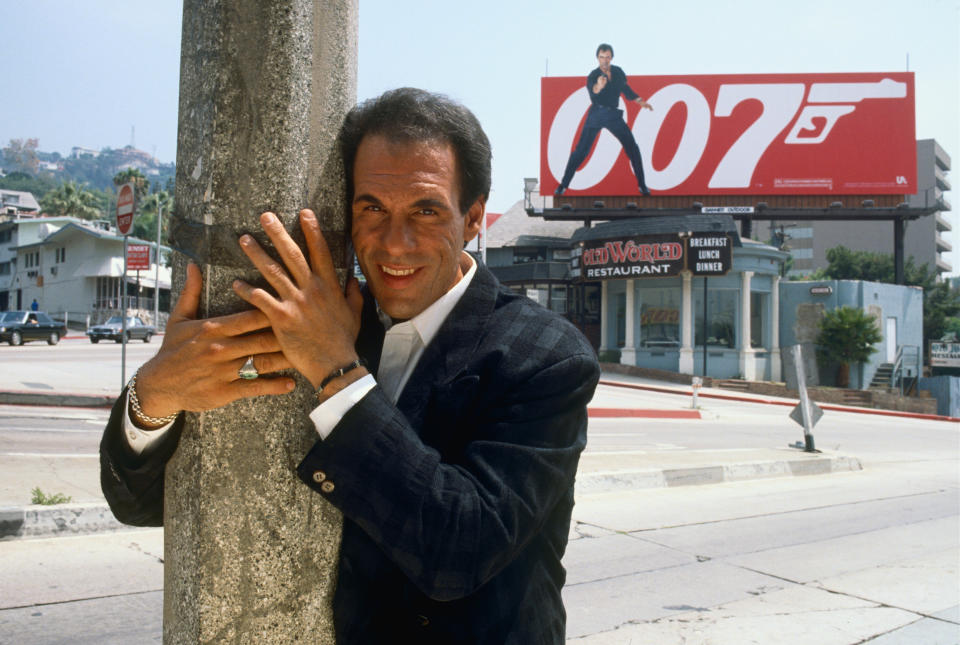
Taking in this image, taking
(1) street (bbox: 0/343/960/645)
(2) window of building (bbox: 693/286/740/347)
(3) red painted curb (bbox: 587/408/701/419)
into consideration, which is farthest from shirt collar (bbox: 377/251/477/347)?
(2) window of building (bbox: 693/286/740/347)

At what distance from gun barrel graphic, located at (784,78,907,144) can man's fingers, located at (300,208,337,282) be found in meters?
42.7

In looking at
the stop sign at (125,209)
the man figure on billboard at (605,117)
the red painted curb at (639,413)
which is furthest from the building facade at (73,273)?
the red painted curb at (639,413)

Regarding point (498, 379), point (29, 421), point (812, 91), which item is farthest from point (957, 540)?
point (812, 91)

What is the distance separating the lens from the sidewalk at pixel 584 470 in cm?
591

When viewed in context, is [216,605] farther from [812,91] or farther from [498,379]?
[812,91]

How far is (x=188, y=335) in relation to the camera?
1.30 m

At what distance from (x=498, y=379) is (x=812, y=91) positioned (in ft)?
144

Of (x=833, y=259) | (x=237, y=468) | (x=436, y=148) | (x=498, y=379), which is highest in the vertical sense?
(x=833, y=259)

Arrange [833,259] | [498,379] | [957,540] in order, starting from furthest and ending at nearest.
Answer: [833,259] < [957,540] < [498,379]

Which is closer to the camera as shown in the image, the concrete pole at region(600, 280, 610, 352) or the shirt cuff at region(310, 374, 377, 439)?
the shirt cuff at region(310, 374, 377, 439)

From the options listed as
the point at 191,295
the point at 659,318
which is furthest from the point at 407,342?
the point at 659,318

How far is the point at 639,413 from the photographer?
18.7m

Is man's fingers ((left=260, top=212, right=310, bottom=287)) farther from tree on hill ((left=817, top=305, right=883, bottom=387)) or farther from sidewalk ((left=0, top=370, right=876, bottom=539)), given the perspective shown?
tree on hill ((left=817, top=305, right=883, bottom=387))

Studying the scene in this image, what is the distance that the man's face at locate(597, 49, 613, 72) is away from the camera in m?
40.8
